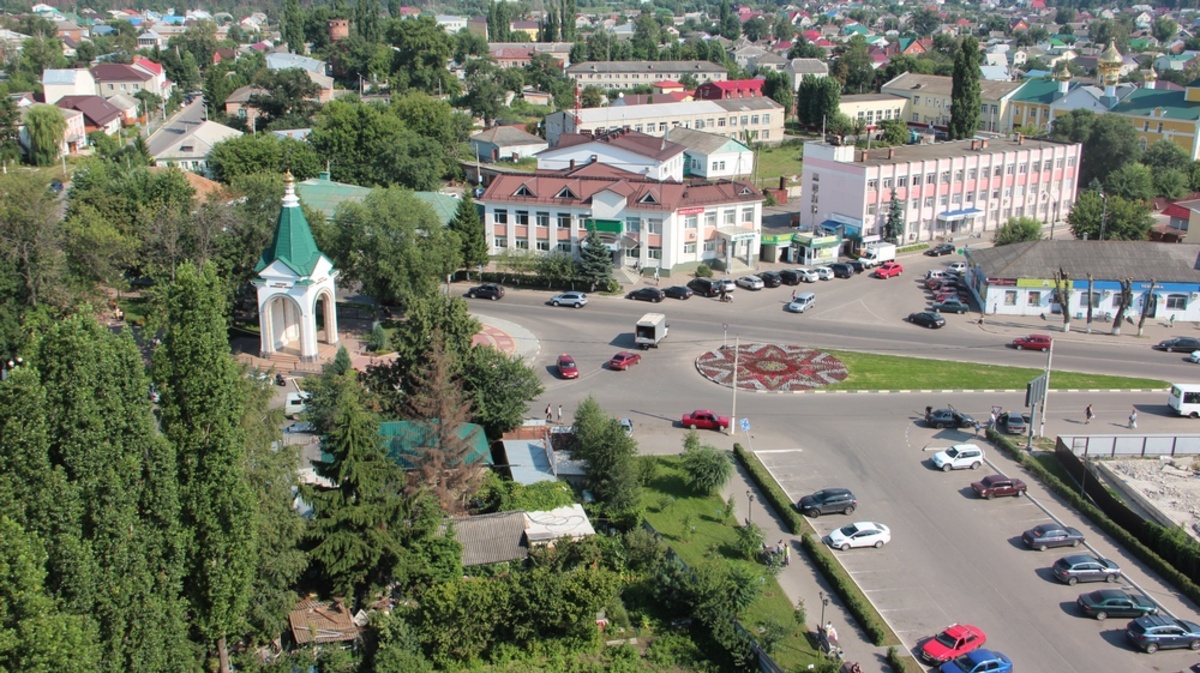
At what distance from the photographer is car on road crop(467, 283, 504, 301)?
55875 millimetres

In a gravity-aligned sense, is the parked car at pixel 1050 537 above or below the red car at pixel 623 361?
below

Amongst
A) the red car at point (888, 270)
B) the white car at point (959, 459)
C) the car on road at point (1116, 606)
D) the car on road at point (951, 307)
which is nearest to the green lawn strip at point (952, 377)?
the white car at point (959, 459)

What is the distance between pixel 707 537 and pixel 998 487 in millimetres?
10137

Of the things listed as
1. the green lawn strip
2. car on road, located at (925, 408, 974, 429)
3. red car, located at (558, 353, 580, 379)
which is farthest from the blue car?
red car, located at (558, 353, 580, 379)

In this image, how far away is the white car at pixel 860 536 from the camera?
31.0 meters

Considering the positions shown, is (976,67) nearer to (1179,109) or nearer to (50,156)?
(1179,109)

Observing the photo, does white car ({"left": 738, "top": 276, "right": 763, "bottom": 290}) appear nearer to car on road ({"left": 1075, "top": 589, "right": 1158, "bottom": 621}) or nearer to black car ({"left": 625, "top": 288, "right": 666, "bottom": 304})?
black car ({"left": 625, "top": 288, "right": 666, "bottom": 304})

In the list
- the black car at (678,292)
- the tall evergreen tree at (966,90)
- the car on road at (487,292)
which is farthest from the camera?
the tall evergreen tree at (966,90)

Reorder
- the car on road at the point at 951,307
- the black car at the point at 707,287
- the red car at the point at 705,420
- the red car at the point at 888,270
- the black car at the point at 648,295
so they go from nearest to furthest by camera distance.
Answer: the red car at the point at 705,420, the car on road at the point at 951,307, the black car at the point at 648,295, the black car at the point at 707,287, the red car at the point at 888,270

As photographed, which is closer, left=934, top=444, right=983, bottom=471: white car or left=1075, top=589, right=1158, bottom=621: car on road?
left=1075, top=589, right=1158, bottom=621: car on road

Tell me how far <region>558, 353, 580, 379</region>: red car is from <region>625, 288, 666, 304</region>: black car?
37.4 feet

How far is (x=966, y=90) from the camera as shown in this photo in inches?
3391

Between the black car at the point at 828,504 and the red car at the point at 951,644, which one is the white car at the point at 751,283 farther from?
the red car at the point at 951,644

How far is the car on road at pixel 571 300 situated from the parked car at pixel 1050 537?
91.1ft
